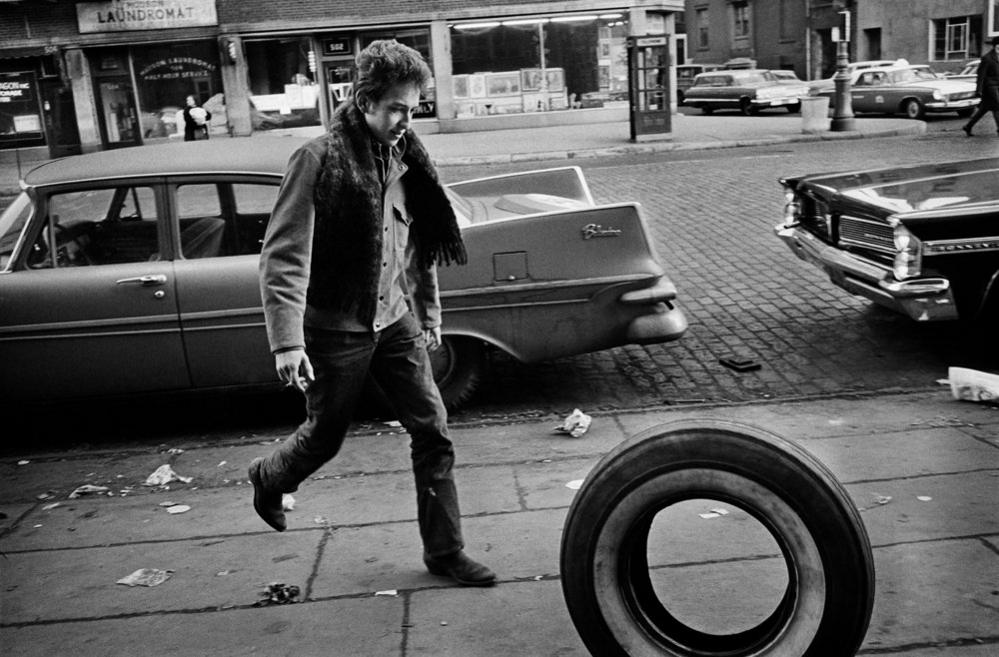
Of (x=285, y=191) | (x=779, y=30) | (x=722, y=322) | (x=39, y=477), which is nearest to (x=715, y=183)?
(x=722, y=322)

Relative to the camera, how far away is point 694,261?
9.66 metres

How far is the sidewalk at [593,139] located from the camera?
845 inches

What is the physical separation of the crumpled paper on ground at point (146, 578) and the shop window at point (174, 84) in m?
25.6

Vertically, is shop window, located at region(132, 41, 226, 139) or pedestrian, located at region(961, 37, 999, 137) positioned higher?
shop window, located at region(132, 41, 226, 139)

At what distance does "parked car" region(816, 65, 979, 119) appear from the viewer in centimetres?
2627

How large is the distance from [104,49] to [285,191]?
27.1 m

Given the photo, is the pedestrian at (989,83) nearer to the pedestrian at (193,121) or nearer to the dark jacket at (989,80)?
the dark jacket at (989,80)

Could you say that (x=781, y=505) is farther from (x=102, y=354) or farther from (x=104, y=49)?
(x=104, y=49)

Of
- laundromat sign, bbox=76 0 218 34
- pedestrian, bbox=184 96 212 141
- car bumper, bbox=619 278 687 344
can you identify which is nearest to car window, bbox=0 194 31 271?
car bumper, bbox=619 278 687 344

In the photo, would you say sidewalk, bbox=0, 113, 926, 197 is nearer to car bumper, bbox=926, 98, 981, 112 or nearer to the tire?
car bumper, bbox=926, 98, 981, 112

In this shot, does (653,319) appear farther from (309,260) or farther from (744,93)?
(744,93)

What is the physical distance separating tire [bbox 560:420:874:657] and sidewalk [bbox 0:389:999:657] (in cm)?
42

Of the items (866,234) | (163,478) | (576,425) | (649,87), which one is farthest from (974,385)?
(649,87)

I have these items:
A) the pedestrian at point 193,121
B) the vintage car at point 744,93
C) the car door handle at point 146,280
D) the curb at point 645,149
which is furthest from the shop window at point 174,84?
the car door handle at point 146,280
